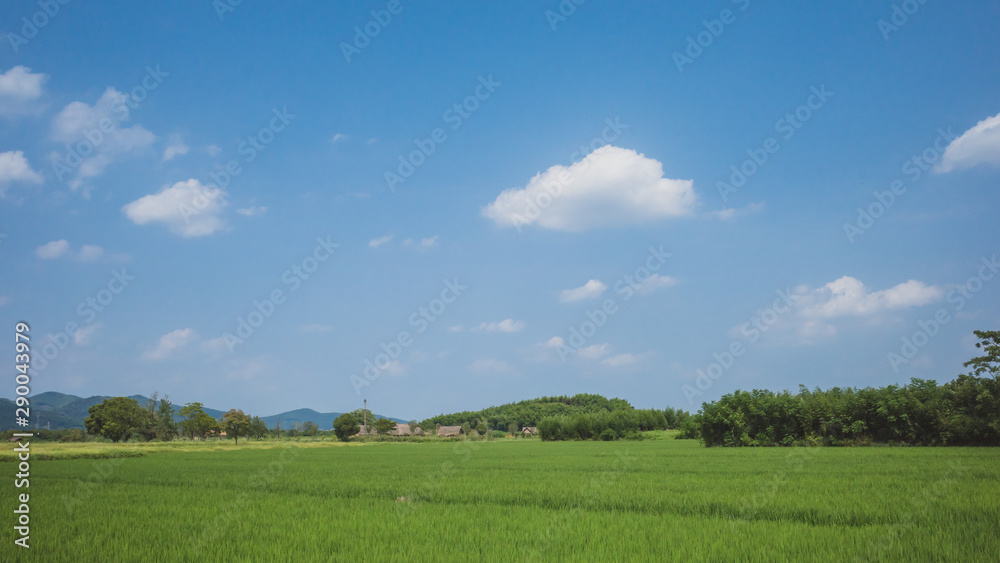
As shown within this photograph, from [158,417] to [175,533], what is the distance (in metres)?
75.3

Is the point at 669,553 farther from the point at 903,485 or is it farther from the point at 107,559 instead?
the point at 903,485

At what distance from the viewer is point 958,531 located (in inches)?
278

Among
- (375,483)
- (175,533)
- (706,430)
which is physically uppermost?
(175,533)

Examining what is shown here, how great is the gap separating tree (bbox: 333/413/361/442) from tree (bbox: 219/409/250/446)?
41.1ft

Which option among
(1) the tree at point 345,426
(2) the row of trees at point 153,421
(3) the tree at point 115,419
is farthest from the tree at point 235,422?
(1) the tree at point 345,426

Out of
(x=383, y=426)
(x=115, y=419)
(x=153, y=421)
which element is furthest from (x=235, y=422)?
(x=383, y=426)

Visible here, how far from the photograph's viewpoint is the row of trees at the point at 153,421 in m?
64.4

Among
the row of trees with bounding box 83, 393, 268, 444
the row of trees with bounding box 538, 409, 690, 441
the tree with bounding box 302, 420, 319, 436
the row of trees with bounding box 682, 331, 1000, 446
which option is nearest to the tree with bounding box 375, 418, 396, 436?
the tree with bounding box 302, 420, 319, 436

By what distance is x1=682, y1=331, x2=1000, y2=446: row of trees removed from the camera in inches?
1121

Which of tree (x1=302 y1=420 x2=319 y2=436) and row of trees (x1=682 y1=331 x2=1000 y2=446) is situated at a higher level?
row of trees (x1=682 y1=331 x2=1000 y2=446)

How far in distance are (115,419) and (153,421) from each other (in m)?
4.57

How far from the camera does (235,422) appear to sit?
70.8m

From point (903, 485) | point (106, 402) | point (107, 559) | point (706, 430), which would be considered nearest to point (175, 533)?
point (107, 559)

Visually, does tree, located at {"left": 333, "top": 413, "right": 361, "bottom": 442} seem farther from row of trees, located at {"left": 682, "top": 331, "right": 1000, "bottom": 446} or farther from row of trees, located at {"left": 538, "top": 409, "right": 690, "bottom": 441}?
row of trees, located at {"left": 682, "top": 331, "right": 1000, "bottom": 446}
